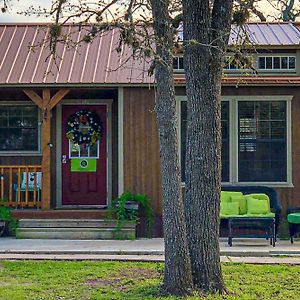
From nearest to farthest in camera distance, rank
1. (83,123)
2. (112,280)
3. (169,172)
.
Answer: (169,172), (112,280), (83,123)

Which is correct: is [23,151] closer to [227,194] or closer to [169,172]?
[227,194]

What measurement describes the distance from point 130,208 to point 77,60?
3.37 metres

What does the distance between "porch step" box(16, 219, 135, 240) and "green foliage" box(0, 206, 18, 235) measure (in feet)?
0.67

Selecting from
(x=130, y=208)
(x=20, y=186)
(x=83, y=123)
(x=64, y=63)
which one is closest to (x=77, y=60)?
(x=64, y=63)

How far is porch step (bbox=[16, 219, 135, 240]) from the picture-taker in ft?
38.4

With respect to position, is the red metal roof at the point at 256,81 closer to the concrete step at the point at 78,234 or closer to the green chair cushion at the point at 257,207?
the green chair cushion at the point at 257,207

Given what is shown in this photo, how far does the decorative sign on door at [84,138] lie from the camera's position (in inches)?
530

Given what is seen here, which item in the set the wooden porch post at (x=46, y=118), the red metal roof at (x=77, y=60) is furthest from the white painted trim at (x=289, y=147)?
the wooden porch post at (x=46, y=118)

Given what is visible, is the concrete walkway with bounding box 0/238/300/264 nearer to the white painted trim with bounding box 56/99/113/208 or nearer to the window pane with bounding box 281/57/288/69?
the white painted trim with bounding box 56/99/113/208

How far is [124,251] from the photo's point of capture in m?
10.1

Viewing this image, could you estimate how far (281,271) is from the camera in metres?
8.76

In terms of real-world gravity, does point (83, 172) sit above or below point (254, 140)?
below

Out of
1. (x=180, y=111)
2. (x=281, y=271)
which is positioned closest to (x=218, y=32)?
(x=281, y=271)

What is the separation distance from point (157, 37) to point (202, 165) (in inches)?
62.3
